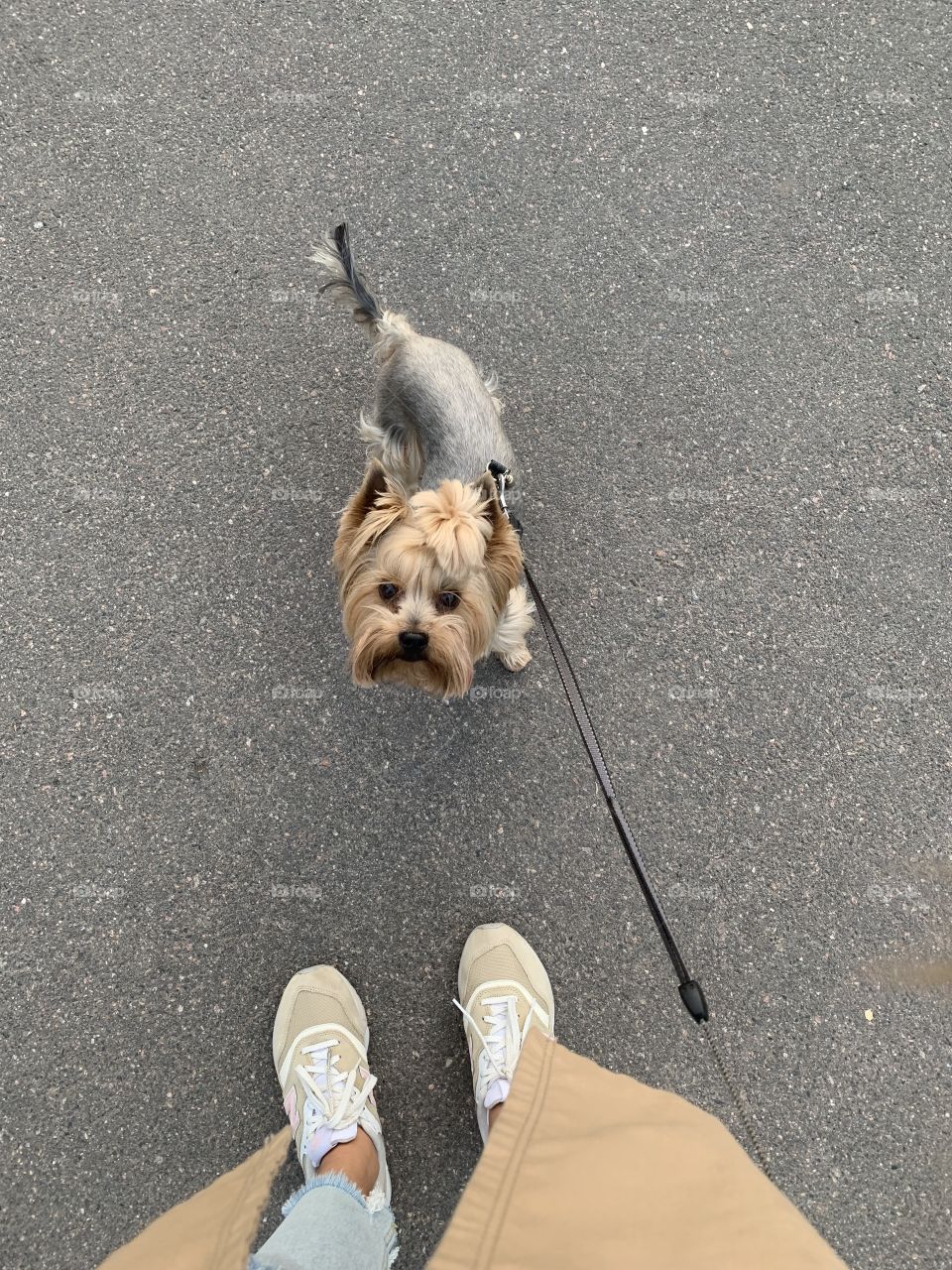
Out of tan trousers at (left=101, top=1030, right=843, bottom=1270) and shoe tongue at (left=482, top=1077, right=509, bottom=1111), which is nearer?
tan trousers at (left=101, top=1030, right=843, bottom=1270)

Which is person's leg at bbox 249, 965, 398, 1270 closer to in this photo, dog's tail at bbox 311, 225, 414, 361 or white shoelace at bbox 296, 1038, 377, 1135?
white shoelace at bbox 296, 1038, 377, 1135

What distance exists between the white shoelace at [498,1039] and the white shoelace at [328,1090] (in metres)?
0.39

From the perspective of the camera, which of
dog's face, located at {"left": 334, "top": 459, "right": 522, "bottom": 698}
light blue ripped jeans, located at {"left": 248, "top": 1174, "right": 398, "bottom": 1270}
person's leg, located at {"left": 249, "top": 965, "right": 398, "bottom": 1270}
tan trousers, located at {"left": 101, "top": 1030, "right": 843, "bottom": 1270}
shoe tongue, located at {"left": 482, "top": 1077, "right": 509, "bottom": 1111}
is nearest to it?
tan trousers, located at {"left": 101, "top": 1030, "right": 843, "bottom": 1270}

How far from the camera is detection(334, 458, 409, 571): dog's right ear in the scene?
2104mm

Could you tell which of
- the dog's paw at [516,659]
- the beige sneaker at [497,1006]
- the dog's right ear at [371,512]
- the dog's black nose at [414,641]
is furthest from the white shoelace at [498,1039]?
the dog's right ear at [371,512]

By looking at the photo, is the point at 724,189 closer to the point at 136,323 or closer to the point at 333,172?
the point at 333,172

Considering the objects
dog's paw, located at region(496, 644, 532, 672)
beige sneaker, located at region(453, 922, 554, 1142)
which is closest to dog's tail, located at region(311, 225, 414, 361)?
dog's paw, located at region(496, 644, 532, 672)

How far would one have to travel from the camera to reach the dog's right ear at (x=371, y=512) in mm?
2104

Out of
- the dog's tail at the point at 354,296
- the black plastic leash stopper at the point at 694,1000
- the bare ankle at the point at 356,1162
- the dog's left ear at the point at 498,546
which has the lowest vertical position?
the bare ankle at the point at 356,1162

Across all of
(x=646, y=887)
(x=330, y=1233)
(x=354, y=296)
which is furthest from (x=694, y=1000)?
(x=354, y=296)

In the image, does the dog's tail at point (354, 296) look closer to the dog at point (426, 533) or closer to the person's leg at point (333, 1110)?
the dog at point (426, 533)

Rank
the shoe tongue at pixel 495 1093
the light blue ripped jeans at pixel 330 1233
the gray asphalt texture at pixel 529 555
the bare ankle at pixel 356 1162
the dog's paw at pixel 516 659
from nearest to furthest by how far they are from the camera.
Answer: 1. the light blue ripped jeans at pixel 330 1233
2. the bare ankle at pixel 356 1162
3. the shoe tongue at pixel 495 1093
4. the gray asphalt texture at pixel 529 555
5. the dog's paw at pixel 516 659

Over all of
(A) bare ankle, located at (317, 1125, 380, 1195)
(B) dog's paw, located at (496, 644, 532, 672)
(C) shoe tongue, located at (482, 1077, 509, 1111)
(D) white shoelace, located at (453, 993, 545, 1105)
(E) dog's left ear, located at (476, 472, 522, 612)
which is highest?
(E) dog's left ear, located at (476, 472, 522, 612)

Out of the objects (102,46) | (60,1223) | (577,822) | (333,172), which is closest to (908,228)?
(333,172)
